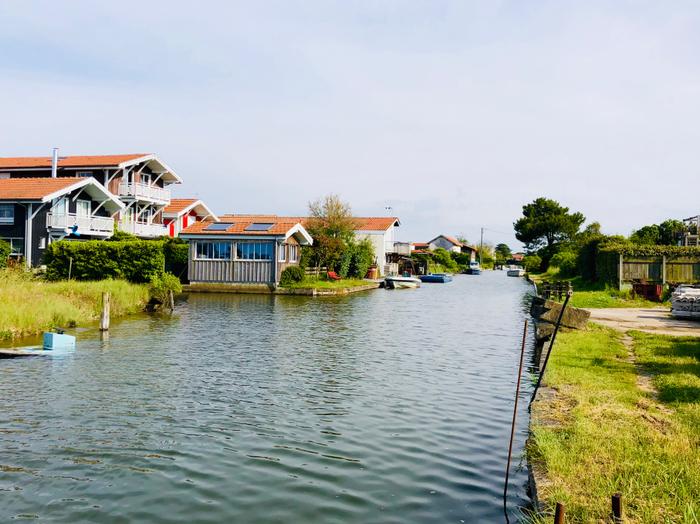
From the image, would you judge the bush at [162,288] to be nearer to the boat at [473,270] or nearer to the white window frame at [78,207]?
the white window frame at [78,207]

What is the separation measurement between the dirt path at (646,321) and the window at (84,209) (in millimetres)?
36018

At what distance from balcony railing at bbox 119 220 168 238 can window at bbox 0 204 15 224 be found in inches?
372

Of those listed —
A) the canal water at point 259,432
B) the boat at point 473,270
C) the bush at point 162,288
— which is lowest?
the canal water at point 259,432

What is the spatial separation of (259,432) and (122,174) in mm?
46587

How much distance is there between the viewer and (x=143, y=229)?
5472 centimetres

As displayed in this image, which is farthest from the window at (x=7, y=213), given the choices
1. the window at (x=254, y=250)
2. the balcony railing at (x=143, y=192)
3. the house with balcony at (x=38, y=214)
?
the window at (x=254, y=250)

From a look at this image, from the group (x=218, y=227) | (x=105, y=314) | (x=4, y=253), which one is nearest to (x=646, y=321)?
(x=105, y=314)

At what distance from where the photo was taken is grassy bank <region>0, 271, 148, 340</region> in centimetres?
2050

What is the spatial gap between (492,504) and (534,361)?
10.6 m

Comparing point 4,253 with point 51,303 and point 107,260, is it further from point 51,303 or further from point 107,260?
point 51,303

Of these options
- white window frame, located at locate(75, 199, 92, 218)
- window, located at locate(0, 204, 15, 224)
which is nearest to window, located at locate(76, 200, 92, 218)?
white window frame, located at locate(75, 199, 92, 218)

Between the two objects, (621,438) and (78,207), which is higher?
(78,207)

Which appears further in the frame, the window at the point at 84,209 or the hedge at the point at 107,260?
the window at the point at 84,209

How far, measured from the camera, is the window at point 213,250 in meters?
45.6
